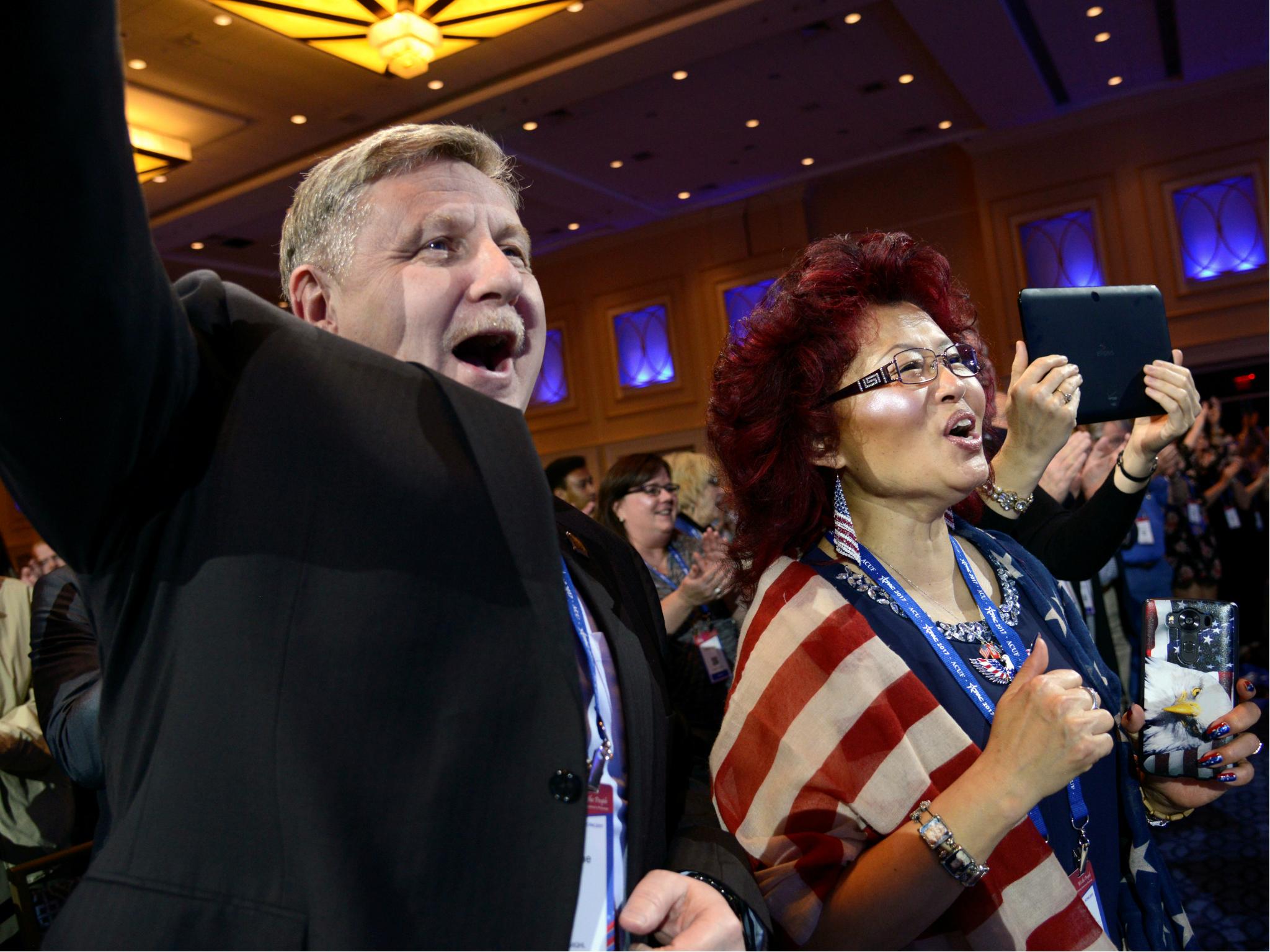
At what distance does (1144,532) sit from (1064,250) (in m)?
5.35

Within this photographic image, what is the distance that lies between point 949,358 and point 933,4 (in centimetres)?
615

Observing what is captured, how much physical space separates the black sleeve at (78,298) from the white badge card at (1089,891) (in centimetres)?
139

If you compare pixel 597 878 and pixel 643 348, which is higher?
pixel 643 348

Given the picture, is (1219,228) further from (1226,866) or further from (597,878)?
(597,878)

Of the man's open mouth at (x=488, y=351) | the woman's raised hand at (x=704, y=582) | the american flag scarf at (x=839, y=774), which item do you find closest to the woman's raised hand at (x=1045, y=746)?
the american flag scarf at (x=839, y=774)

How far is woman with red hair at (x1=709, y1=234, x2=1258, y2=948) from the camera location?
1.18 m

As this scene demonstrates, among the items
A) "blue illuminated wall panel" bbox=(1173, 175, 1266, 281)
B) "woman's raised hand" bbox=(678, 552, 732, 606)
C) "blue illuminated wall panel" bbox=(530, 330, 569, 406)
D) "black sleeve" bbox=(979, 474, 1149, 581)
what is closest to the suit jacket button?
"black sleeve" bbox=(979, 474, 1149, 581)

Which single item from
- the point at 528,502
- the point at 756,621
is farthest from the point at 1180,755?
the point at 528,502

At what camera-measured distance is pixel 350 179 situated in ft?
3.38

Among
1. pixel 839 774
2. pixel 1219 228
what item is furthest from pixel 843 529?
pixel 1219 228

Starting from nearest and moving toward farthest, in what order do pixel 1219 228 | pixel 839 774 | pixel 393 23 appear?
pixel 839 774, pixel 393 23, pixel 1219 228

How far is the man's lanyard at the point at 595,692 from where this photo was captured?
87 centimetres

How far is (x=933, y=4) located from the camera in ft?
21.6

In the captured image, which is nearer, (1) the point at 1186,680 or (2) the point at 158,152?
(1) the point at 1186,680
